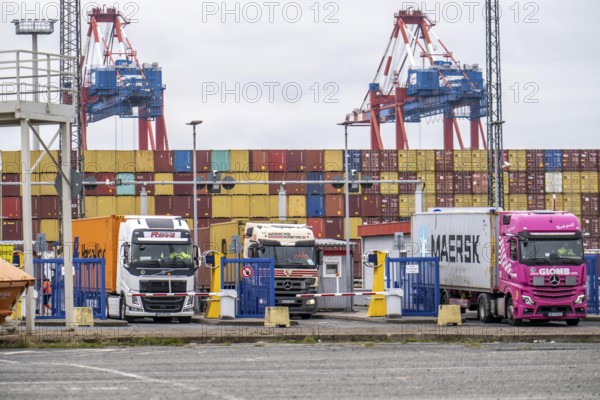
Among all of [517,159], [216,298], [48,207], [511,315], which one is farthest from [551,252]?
[517,159]

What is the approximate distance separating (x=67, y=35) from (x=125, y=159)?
65.9 feet

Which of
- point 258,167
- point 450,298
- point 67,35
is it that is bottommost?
point 450,298

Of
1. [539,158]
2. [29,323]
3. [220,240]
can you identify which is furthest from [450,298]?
[539,158]

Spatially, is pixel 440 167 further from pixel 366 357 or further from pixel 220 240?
pixel 366 357

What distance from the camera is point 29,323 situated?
27078mm

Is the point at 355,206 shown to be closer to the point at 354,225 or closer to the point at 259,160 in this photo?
the point at 354,225

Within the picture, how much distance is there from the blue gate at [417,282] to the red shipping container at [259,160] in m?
43.3

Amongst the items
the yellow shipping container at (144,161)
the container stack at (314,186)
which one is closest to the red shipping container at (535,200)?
the container stack at (314,186)

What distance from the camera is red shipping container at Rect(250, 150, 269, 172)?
79688mm

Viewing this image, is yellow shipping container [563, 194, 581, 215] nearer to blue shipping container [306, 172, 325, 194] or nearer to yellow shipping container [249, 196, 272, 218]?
blue shipping container [306, 172, 325, 194]

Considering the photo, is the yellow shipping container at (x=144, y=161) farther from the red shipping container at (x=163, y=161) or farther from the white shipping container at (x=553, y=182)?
the white shipping container at (x=553, y=182)

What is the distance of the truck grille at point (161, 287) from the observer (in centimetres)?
3812

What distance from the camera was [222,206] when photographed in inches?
3125

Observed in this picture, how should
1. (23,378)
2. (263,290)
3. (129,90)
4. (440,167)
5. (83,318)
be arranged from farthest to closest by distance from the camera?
(129,90)
(440,167)
(263,290)
(83,318)
(23,378)
